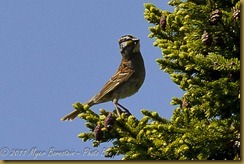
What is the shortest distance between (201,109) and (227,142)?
582 mm

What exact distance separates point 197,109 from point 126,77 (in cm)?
416

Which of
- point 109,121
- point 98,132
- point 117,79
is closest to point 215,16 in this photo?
point 109,121

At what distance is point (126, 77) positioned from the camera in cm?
1102

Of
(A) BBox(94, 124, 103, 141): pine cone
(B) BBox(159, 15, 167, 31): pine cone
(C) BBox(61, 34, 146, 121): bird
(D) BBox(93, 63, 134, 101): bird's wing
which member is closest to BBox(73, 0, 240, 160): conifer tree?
(A) BBox(94, 124, 103, 141): pine cone

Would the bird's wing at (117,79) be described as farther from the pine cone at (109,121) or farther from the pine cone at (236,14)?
the pine cone at (236,14)

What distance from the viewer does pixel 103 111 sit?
761 cm

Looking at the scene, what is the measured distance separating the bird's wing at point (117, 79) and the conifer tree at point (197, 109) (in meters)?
3.47

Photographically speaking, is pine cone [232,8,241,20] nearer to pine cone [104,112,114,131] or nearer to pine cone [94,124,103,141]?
pine cone [104,112,114,131]

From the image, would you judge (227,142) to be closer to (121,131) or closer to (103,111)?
(121,131)

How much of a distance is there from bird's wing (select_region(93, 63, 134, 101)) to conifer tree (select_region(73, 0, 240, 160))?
3470 mm

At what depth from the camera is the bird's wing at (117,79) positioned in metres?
10.7

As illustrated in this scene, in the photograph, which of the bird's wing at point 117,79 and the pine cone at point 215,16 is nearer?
the pine cone at point 215,16

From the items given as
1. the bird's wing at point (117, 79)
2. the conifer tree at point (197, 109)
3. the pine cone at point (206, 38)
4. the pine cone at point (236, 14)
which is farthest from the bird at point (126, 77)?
the pine cone at point (236, 14)

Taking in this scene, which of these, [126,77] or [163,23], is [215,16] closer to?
[163,23]
